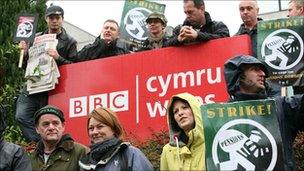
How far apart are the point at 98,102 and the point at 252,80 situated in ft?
12.8

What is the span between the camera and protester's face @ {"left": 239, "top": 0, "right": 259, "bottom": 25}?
7.35 m

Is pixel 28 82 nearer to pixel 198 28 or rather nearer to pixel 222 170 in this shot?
pixel 198 28

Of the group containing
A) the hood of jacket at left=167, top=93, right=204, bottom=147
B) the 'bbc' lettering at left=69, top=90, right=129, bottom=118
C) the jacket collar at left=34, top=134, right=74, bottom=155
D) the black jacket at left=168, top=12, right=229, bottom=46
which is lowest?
the jacket collar at left=34, top=134, right=74, bottom=155

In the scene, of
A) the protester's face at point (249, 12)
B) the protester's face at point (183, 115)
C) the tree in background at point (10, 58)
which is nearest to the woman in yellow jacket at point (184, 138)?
the protester's face at point (183, 115)

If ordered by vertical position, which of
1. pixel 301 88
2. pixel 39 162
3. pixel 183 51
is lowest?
pixel 39 162

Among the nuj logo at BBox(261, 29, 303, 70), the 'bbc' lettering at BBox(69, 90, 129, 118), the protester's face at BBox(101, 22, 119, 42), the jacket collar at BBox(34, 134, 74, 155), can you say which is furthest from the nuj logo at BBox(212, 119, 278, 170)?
the protester's face at BBox(101, 22, 119, 42)

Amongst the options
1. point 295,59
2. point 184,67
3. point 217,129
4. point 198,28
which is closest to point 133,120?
point 184,67

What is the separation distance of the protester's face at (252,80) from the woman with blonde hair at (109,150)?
3.22ft

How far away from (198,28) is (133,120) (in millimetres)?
1474

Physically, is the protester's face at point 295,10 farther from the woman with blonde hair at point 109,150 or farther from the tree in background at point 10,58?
the tree in background at point 10,58

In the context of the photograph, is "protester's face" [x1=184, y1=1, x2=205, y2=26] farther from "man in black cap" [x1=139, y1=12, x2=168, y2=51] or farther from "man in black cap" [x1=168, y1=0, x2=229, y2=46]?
"man in black cap" [x1=139, y1=12, x2=168, y2=51]

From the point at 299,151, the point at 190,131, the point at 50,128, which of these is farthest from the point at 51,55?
the point at 190,131

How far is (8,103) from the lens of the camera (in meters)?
9.88

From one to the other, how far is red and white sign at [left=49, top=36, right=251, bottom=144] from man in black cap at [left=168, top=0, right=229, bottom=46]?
4.8 inches
